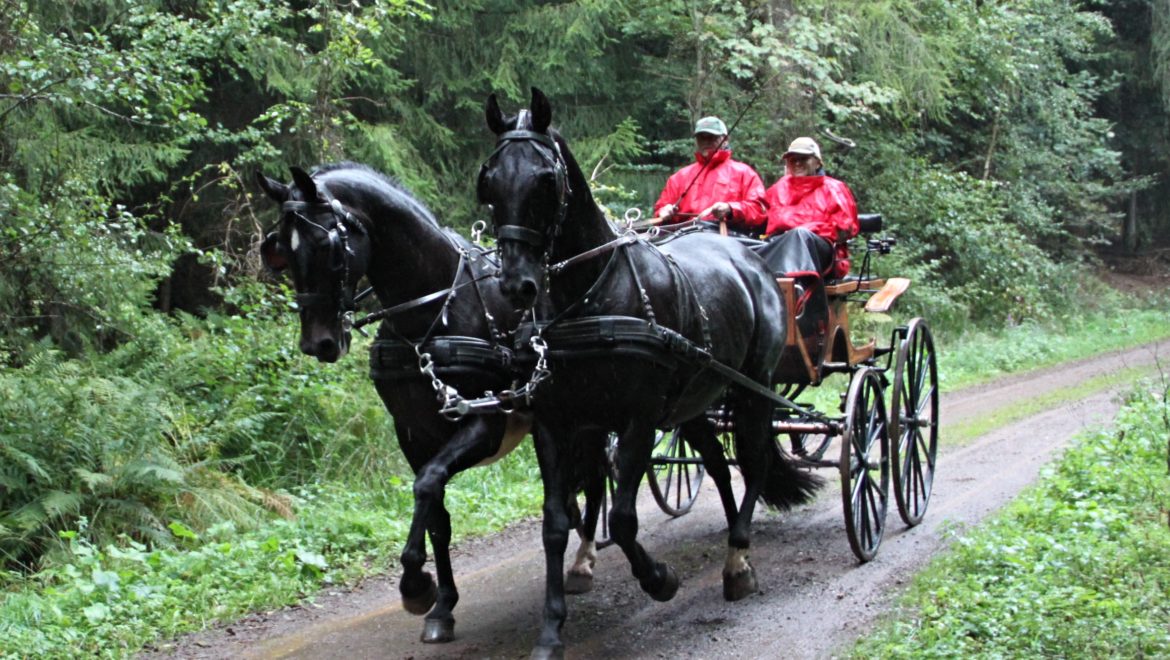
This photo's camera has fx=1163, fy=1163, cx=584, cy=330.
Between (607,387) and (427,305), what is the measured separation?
106 cm

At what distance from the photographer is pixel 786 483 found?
8.04 metres

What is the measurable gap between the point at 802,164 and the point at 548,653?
4656 millimetres

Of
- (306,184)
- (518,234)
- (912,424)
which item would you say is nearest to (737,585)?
(912,424)

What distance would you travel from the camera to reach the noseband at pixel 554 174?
16.7ft

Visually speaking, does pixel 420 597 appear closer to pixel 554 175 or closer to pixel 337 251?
pixel 337 251

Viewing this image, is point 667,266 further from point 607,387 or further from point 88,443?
point 88,443

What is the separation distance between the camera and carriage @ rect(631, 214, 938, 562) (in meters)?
7.66

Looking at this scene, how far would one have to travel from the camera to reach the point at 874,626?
5949 millimetres

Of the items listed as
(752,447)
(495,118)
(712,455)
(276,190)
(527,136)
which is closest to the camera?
(527,136)

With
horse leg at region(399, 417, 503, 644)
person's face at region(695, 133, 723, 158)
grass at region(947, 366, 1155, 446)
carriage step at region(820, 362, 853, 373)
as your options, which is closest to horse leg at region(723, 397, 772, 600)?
carriage step at region(820, 362, 853, 373)

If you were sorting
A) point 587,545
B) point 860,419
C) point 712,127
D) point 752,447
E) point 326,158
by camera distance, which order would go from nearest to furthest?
point 587,545 → point 752,447 → point 860,419 → point 712,127 → point 326,158

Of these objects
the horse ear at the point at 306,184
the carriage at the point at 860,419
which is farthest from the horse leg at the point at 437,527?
the carriage at the point at 860,419

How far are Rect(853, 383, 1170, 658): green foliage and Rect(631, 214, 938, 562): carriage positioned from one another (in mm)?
769

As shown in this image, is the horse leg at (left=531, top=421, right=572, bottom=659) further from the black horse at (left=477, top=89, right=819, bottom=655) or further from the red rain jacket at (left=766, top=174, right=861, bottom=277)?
the red rain jacket at (left=766, top=174, right=861, bottom=277)
